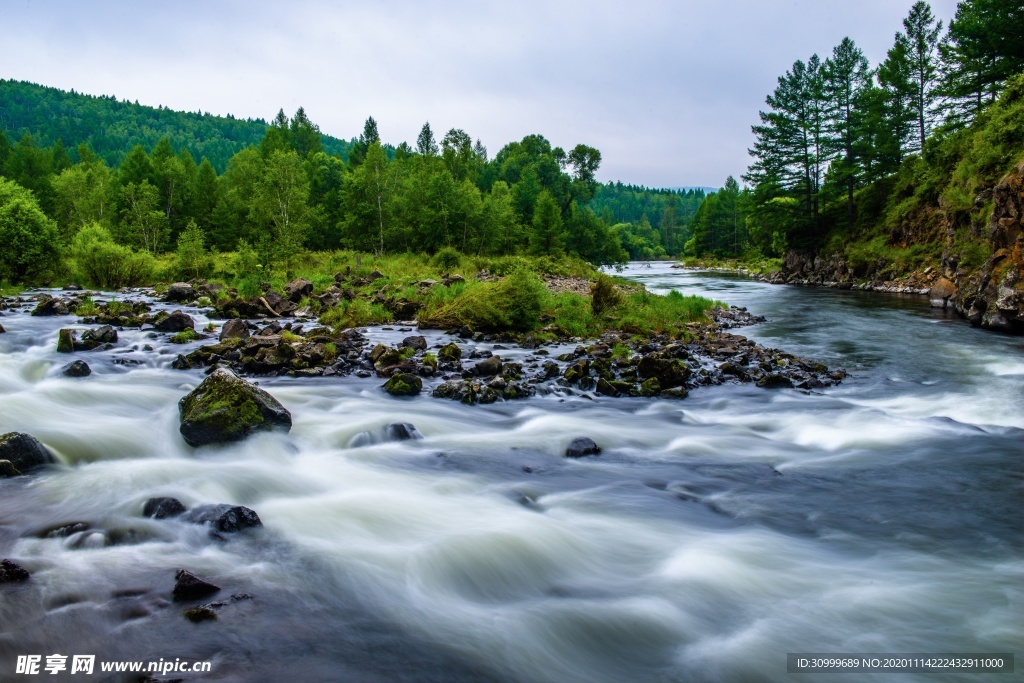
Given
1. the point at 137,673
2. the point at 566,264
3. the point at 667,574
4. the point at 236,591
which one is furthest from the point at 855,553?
the point at 566,264

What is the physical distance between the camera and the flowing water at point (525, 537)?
5.04 metres

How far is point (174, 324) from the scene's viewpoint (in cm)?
2000

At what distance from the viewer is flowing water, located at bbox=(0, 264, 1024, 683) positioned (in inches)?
198

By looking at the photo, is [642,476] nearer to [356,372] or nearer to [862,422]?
[862,422]

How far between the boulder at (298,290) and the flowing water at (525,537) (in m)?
15.4

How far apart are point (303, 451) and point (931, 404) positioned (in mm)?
13184

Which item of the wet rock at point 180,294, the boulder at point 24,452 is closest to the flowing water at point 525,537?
the boulder at point 24,452

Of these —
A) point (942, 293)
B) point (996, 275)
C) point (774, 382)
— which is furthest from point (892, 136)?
point (774, 382)

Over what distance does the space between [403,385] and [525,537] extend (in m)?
6.95

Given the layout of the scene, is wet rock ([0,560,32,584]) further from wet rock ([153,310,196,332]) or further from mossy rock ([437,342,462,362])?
wet rock ([153,310,196,332])

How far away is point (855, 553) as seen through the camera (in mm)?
6789

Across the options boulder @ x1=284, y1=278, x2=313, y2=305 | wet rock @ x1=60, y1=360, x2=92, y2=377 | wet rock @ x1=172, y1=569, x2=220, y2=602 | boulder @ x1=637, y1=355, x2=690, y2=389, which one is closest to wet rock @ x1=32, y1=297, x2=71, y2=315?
boulder @ x1=284, y1=278, x2=313, y2=305

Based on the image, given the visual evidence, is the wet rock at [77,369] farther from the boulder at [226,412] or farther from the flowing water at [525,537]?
the boulder at [226,412]

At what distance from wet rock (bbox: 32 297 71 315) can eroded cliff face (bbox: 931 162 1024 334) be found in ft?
114
